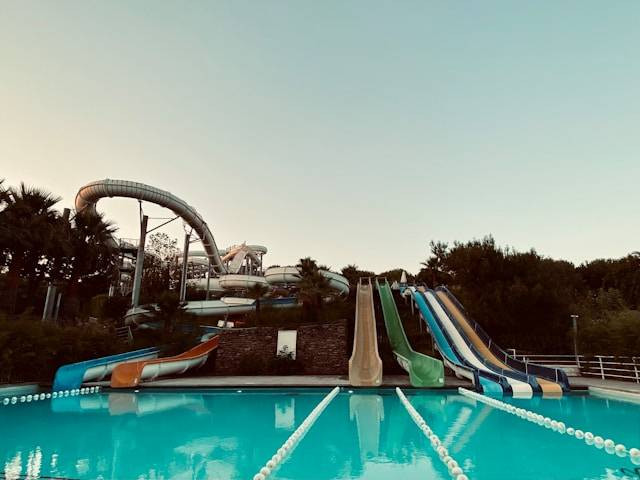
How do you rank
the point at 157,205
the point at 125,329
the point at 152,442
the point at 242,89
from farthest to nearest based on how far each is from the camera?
the point at 157,205 → the point at 125,329 → the point at 242,89 → the point at 152,442

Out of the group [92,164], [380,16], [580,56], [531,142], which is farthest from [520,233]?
[92,164]

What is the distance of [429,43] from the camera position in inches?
594

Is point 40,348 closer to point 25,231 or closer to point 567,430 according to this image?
point 25,231

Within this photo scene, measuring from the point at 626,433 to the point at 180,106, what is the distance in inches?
643

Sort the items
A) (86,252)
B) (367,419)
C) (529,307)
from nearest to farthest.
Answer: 1. (367,419)
2. (529,307)
3. (86,252)

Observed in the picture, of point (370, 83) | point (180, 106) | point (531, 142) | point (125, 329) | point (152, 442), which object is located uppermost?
point (370, 83)

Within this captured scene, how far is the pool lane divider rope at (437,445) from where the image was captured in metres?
5.07

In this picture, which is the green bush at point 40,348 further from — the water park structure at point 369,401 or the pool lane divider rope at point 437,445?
the pool lane divider rope at point 437,445

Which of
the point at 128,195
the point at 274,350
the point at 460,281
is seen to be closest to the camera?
the point at 274,350

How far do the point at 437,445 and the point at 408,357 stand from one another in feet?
33.3

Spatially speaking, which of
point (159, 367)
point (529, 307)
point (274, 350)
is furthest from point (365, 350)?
point (529, 307)

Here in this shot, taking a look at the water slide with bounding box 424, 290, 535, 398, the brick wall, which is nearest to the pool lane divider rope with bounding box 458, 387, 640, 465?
the water slide with bounding box 424, 290, 535, 398

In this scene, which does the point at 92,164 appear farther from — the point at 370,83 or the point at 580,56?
the point at 580,56

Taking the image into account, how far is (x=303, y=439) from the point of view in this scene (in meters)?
7.34
